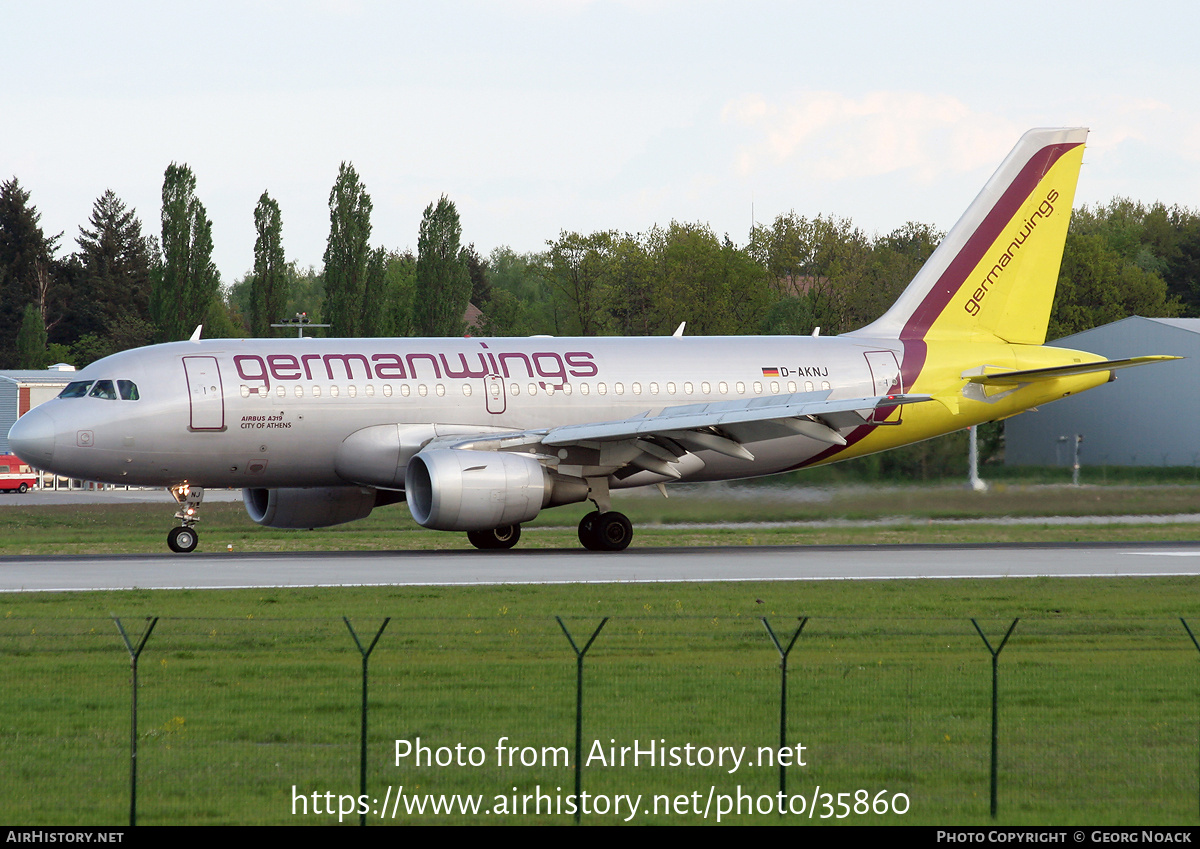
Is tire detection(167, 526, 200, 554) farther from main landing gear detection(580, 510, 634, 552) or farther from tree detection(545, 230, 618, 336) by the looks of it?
tree detection(545, 230, 618, 336)

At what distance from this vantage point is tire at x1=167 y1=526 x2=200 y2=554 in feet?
99.1

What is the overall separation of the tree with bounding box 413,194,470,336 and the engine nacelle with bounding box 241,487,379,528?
4219 cm

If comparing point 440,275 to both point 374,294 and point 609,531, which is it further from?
point 609,531

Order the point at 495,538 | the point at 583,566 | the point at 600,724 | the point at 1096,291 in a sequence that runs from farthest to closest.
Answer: the point at 1096,291, the point at 495,538, the point at 583,566, the point at 600,724

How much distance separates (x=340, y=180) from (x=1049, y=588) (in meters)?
56.7

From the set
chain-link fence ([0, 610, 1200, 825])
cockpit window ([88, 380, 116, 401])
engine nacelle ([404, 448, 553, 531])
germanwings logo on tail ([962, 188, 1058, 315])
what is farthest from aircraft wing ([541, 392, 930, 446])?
chain-link fence ([0, 610, 1200, 825])

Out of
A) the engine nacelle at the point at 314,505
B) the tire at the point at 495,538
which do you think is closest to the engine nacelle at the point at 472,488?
the tire at the point at 495,538

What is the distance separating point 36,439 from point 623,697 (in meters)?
18.2

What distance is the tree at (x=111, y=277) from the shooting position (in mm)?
108250

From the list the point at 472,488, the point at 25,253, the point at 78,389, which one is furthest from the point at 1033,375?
the point at 25,253

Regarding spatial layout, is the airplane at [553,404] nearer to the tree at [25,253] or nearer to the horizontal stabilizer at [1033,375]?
the horizontal stabilizer at [1033,375]

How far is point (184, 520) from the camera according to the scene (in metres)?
30.6

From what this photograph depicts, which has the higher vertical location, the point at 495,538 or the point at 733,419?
the point at 733,419
